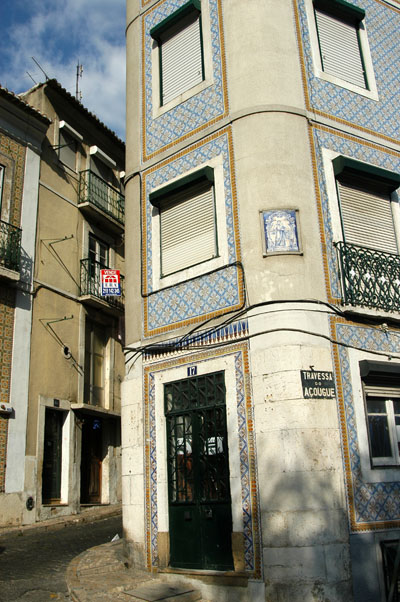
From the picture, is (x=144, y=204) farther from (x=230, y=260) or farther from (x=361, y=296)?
(x=361, y=296)

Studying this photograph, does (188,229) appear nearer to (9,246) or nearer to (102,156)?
(9,246)

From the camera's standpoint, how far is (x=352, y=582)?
23.9ft

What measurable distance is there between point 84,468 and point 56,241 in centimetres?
684

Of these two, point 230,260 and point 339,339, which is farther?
point 230,260

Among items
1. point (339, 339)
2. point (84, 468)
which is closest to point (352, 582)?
point (339, 339)

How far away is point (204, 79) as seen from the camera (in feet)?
33.7

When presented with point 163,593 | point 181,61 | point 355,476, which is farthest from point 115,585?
point 181,61

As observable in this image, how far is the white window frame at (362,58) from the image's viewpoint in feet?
32.8

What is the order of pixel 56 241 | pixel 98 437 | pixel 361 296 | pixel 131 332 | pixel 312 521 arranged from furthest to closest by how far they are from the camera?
pixel 98 437 → pixel 56 241 → pixel 131 332 → pixel 361 296 → pixel 312 521

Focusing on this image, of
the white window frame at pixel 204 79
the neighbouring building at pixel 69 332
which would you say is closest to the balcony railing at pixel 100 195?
the neighbouring building at pixel 69 332

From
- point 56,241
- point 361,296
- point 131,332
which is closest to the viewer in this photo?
point 361,296

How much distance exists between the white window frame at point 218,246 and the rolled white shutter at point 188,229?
0.36ft

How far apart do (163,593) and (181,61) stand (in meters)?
8.80

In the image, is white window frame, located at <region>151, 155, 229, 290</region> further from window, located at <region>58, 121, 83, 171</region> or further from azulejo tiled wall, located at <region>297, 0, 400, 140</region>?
window, located at <region>58, 121, 83, 171</region>
